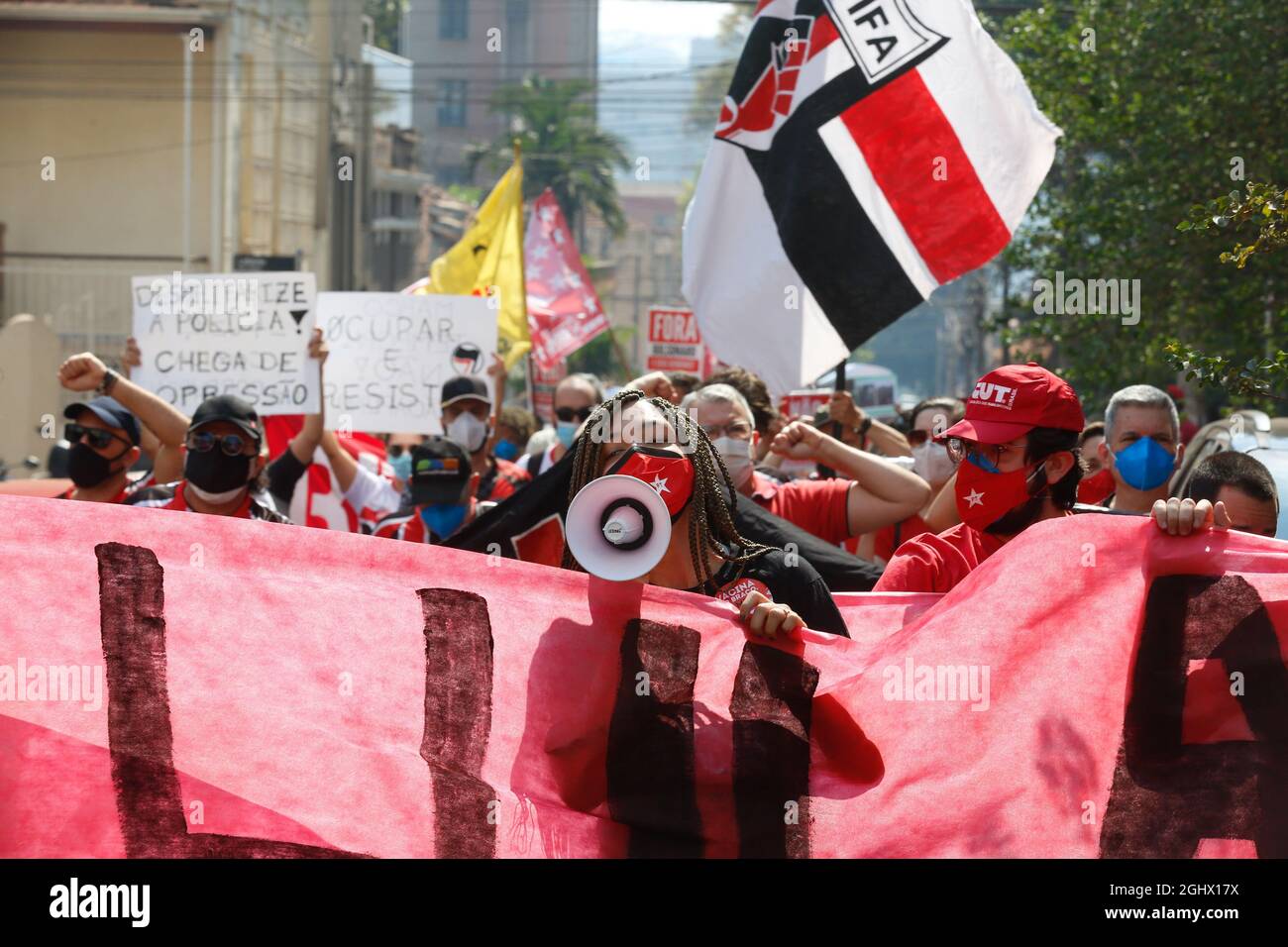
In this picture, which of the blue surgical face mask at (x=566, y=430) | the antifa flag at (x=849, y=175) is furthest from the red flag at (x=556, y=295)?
the antifa flag at (x=849, y=175)

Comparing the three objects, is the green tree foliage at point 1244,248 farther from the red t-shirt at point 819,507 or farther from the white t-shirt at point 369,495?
the white t-shirt at point 369,495

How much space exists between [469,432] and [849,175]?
6.81 feet

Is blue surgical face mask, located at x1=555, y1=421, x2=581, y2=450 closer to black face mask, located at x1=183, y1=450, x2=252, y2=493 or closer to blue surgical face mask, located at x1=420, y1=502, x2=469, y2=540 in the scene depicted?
blue surgical face mask, located at x1=420, y1=502, x2=469, y2=540

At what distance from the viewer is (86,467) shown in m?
5.32

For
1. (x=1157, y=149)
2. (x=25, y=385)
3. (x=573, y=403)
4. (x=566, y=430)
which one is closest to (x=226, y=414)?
(x=573, y=403)

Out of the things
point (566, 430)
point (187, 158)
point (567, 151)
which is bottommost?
point (566, 430)

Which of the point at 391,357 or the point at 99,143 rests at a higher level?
the point at 99,143

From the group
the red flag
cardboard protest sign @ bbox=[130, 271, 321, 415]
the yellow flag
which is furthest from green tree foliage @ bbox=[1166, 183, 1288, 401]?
the red flag

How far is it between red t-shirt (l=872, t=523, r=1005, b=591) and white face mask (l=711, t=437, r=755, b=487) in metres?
1.32

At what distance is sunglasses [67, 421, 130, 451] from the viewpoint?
529 centimetres

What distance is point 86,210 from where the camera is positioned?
1030 inches

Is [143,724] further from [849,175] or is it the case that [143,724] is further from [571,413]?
[571,413]
